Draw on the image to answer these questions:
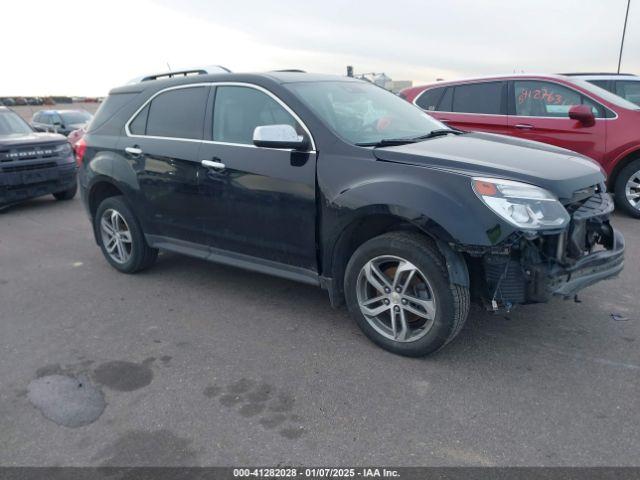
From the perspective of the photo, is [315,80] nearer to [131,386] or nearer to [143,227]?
[143,227]

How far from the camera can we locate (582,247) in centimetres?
336

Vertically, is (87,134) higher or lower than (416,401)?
higher

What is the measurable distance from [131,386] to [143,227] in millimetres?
2084

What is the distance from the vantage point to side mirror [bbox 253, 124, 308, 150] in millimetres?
3668

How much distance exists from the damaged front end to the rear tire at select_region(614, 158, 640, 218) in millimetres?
4069

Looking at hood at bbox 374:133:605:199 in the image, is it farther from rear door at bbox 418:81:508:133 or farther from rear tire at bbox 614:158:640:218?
rear door at bbox 418:81:508:133

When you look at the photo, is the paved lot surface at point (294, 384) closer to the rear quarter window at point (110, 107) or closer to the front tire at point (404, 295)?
the front tire at point (404, 295)

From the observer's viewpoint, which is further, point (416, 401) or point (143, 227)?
point (143, 227)

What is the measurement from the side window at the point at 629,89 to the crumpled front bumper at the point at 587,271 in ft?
20.2

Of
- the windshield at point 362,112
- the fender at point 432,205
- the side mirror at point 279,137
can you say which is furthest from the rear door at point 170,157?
the fender at point 432,205

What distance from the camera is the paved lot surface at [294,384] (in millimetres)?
2664

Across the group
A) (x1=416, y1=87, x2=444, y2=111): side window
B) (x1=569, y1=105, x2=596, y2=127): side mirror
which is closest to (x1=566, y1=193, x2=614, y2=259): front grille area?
(x1=569, y1=105, x2=596, y2=127): side mirror

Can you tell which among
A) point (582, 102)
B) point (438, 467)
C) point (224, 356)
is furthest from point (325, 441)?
point (582, 102)

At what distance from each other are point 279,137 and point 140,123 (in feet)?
6.37
